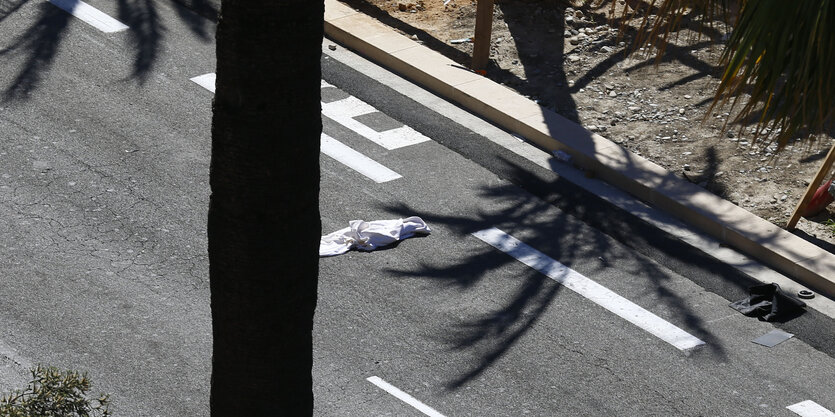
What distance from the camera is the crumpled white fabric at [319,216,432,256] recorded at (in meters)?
8.73

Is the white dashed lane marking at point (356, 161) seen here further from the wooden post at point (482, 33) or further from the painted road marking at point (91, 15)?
the painted road marking at point (91, 15)

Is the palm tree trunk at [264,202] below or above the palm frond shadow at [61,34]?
above

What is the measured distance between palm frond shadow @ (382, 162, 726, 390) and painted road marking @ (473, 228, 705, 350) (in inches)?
3.0

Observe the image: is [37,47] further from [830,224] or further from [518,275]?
[830,224]

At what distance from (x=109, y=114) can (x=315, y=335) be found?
3.89 m

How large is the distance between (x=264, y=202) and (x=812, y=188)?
20.3ft

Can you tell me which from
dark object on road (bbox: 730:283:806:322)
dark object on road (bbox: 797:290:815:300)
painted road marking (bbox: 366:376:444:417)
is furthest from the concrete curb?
painted road marking (bbox: 366:376:444:417)

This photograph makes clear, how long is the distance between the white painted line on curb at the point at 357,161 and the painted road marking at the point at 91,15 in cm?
314

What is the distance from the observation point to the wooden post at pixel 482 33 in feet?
37.8

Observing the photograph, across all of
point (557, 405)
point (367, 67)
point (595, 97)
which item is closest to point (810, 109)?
point (557, 405)

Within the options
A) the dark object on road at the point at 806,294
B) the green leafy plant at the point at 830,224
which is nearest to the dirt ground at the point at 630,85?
the green leafy plant at the point at 830,224

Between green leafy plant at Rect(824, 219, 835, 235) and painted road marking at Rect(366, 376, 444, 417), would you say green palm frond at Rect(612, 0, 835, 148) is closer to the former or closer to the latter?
painted road marking at Rect(366, 376, 444, 417)

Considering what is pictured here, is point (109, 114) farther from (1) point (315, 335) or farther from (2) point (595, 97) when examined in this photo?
(2) point (595, 97)

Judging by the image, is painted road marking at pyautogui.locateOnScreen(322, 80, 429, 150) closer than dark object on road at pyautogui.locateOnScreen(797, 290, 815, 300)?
No
